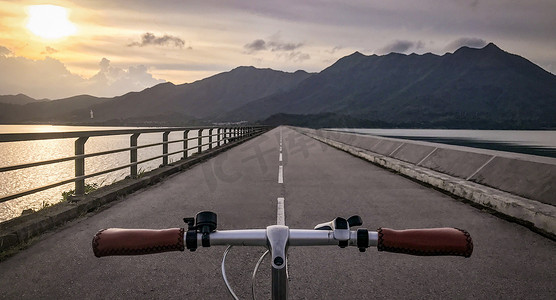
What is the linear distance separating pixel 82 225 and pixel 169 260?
2.68 metres

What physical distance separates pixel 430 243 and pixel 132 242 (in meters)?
1.21

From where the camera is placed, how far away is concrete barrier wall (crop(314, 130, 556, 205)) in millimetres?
7426

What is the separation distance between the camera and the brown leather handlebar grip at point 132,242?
1867mm

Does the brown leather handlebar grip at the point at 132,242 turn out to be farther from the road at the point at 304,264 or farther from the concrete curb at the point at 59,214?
the concrete curb at the point at 59,214

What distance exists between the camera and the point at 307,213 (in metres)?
7.98

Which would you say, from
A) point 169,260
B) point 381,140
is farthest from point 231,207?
point 381,140

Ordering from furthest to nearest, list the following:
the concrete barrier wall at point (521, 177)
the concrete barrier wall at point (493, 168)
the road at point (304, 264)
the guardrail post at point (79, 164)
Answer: the guardrail post at point (79, 164) → the concrete barrier wall at point (493, 168) → the concrete barrier wall at point (521, 177) → the road at point (304, 264)

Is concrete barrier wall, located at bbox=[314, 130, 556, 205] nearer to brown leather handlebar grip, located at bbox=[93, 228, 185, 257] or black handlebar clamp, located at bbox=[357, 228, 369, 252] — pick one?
black handlebar clamp, located at bbox=[357, 228, 369, 252]

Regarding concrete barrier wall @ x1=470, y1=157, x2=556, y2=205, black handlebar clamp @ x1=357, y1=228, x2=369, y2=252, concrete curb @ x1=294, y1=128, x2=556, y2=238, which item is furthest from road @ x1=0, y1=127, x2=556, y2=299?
black handlebar clamp @ x1=357, y1=228, x2=369, y2=252

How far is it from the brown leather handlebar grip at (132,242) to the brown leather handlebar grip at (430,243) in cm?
87

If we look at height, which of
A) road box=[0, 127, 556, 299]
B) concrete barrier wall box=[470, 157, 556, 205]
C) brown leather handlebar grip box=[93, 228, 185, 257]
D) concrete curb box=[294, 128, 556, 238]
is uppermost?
brown leather handlebar grip box=[93, 228, 185, 257]

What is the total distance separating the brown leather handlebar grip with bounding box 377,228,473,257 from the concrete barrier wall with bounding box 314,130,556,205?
6101 mm

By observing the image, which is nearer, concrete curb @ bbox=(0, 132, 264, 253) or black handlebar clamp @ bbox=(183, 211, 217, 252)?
black handlebar clamp @ bbox=(183, 211, 217, 252)

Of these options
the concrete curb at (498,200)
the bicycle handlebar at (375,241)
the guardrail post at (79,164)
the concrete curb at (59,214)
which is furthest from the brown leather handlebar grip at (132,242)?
the guardrail post at (79,164)
